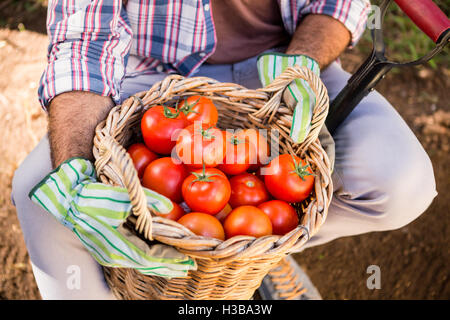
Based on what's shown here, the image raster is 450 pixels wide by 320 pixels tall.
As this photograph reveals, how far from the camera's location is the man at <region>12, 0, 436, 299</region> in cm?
110

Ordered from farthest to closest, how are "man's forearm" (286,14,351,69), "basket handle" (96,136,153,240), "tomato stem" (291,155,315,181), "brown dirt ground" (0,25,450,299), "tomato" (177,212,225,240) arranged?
1. "brown dirt ground" (0,25,450,299)
2. "man's forearm" (286,14,351,69)
3. "tomato stem" (291,155,315,181)
4. "tomato" (177,212,225,240)
5. "basket handle" (96,136,153,240)

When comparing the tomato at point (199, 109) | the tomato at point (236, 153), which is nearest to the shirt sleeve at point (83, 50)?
the tomato at point (199, 109)

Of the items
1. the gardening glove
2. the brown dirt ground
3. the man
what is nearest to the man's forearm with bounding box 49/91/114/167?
the man

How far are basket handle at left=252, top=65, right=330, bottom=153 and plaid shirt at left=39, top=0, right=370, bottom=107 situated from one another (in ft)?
1.31

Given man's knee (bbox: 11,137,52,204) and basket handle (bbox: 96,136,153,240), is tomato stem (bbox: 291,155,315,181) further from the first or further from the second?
man's knee (bbox: 11,137,52,204)

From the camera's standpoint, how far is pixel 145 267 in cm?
83

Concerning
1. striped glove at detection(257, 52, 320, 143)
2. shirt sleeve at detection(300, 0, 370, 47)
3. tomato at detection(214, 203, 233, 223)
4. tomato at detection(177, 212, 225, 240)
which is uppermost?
shirt sleeve at detection(300, 0, 370, 47)

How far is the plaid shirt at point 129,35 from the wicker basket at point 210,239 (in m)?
0.19

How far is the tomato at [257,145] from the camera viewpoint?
1.11 meters

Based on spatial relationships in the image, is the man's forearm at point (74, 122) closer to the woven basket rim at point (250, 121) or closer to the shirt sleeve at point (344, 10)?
the woven basket rim at point (250, 121)

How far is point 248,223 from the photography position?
3.04 feet
